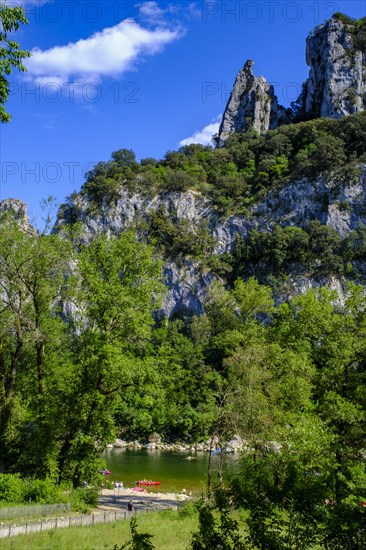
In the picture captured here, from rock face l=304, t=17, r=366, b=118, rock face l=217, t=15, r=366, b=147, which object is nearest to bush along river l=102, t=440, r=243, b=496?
rock face l=304, t=17, r=366, b=118

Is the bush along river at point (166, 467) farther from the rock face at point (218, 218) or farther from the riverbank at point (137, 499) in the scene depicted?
the rock face at point (218, 218)

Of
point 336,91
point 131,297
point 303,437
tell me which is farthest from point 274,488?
point 336,91

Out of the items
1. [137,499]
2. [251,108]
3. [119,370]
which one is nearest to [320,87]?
[251,108]

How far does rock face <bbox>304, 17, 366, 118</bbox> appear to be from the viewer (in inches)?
3981

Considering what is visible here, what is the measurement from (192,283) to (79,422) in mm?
61692

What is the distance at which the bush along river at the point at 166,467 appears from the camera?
1278 inches

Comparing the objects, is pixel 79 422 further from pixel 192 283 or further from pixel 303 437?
pixel 192 283

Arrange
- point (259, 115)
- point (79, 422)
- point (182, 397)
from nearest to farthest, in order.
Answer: point (79, 422)
point (182, 397)
point (259, 115)

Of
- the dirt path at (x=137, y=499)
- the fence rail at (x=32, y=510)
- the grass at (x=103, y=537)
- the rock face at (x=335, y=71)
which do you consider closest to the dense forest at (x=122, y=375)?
the fence rail at (x=32, y=510)

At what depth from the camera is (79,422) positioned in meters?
19.2

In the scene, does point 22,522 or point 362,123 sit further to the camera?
point 362,123

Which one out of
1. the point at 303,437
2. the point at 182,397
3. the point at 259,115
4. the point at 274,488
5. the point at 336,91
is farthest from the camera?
the point at 259,115

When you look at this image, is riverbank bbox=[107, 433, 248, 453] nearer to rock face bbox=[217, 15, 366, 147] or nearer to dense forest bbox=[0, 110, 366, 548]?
dense forest bbox=[0, 110, 366, 548]

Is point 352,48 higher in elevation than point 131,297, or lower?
higher
